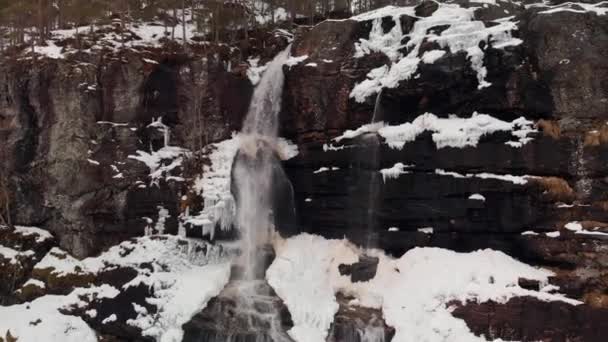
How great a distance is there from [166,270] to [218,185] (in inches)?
140

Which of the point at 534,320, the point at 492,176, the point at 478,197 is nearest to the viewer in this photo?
the point at 534,320

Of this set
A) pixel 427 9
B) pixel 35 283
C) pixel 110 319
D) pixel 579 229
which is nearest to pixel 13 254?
pixel 35 283

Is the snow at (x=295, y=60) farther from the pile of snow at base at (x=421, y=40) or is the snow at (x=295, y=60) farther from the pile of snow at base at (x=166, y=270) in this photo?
the pile of snow at base at (x=166, y=270)

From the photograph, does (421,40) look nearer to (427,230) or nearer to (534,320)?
(427,230)

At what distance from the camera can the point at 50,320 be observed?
1450 cm

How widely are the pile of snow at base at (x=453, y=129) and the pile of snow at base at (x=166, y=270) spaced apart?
22.9 ft

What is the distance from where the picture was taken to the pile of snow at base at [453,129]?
14516 mm

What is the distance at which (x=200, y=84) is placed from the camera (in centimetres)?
1966

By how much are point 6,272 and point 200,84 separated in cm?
1004

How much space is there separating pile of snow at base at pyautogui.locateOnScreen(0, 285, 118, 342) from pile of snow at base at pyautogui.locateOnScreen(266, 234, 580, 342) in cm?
602

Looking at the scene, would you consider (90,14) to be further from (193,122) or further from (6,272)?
(6,272)

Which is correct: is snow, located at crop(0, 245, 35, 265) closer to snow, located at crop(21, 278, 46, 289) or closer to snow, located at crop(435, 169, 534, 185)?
snow, located at crop(21, 278, 46, 289)

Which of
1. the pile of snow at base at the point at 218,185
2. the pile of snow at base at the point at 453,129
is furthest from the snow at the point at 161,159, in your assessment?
the pile of snow at base at the point at 453,129

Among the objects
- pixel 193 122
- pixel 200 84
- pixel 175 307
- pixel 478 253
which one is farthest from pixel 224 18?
pixel 478 253
